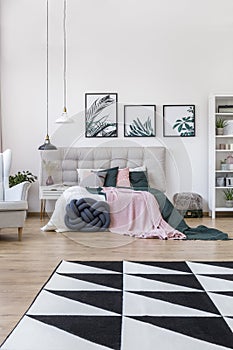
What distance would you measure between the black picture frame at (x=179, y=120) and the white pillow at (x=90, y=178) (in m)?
1.35

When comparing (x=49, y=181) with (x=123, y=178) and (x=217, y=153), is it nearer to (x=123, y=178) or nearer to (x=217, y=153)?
(x=123, y=178)

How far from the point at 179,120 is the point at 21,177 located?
8.76 ft

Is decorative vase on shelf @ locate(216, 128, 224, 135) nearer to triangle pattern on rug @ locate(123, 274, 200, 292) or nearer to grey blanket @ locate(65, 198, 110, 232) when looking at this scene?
grey blanket @ locate(65, 198, 110, 232)

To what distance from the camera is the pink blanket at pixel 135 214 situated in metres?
6.03

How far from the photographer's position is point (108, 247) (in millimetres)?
5191

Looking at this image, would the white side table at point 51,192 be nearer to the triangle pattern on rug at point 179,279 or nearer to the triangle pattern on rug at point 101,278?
the triangle pattern on rug at point 101,278

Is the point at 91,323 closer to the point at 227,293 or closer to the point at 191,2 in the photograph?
the point at 227,293

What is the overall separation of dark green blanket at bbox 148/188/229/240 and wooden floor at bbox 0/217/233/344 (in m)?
0.21

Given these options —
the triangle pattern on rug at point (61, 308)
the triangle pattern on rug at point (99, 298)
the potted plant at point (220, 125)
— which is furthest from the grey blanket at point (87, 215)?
the triangle pattern on rug at point (61, 308)

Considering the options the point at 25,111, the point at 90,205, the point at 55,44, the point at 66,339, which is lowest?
the point at 66,339

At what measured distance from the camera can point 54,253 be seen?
4.89m

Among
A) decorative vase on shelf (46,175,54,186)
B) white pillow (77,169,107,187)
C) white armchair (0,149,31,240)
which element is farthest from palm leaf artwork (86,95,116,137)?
white armchair (0,149,31,240)

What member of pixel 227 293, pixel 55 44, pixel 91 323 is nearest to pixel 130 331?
pixel 91 323

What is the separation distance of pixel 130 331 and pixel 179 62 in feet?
18.9
